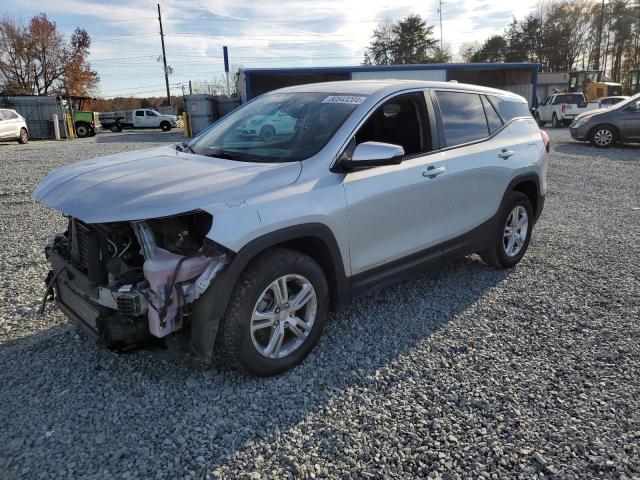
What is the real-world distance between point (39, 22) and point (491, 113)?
194 feet

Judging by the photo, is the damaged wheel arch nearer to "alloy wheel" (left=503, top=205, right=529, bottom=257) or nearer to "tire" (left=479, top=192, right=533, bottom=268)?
"tire" (left=479, top=192, right=533, bottom=268)

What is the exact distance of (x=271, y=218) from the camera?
295 centimetres

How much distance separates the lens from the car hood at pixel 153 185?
2.71 m

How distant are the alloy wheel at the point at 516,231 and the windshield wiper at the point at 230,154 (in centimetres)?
278

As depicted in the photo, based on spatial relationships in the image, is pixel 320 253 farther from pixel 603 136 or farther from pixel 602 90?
pixel 602 90

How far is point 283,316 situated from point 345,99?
171 cm

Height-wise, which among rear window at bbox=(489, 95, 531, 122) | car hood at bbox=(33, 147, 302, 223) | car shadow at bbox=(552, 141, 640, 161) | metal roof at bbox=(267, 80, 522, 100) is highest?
metal roof at bbox=(267, 80, 522, 100)

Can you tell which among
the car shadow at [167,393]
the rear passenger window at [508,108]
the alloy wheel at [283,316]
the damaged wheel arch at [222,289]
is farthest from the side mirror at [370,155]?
the rear passenger window at [508,108]


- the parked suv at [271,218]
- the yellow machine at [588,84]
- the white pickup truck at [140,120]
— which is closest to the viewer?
the parked suv at [271,218]

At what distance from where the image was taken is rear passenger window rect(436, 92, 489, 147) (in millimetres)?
4305

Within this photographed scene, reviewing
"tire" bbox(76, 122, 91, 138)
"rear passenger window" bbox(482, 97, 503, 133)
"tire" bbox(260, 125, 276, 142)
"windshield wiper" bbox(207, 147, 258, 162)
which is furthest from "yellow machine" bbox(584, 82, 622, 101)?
"windshield wiper" bbox(207, 147, 258, 162)

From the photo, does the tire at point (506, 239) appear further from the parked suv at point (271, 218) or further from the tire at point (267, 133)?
the tire at point (267, 133)

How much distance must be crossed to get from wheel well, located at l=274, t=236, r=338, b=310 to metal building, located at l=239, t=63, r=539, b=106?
25754 mm

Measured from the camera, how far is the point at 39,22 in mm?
51438
